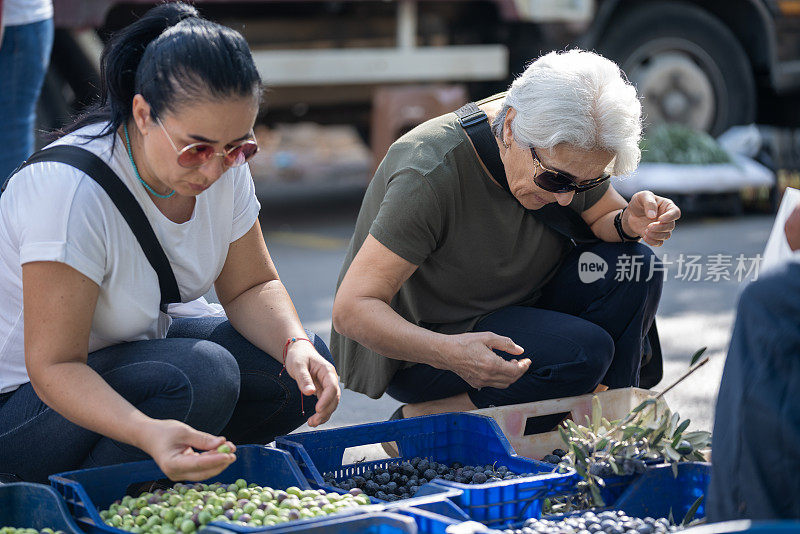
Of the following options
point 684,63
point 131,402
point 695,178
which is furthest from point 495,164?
point 684,63

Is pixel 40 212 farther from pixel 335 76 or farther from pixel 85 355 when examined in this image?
pixel 335 76

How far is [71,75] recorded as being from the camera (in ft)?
19.3

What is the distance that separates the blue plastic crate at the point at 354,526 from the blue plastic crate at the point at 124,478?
0.15 ft

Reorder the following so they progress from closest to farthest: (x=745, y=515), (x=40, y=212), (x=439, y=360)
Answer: (x=745, y=515) → (x=40, y=212) → (x=439, y=360)

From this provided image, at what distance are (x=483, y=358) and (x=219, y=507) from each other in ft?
2.38

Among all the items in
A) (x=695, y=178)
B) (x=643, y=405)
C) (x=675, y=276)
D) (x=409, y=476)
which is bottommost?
(x=675, y=276)

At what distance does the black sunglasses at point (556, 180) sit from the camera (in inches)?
100.0

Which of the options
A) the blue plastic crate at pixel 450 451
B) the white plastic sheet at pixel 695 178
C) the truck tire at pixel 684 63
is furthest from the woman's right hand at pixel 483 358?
the truck tire at pixel 684 63

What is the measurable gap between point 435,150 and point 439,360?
55cm

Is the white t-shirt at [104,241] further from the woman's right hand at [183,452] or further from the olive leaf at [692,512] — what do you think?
the olive leaf at [692,512]

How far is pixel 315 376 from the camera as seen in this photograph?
2.37m

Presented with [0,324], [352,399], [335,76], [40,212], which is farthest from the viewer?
[335,76]

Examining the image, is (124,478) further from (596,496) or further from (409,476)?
(596,496)

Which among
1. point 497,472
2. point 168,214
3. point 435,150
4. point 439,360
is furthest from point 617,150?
point 168,214
